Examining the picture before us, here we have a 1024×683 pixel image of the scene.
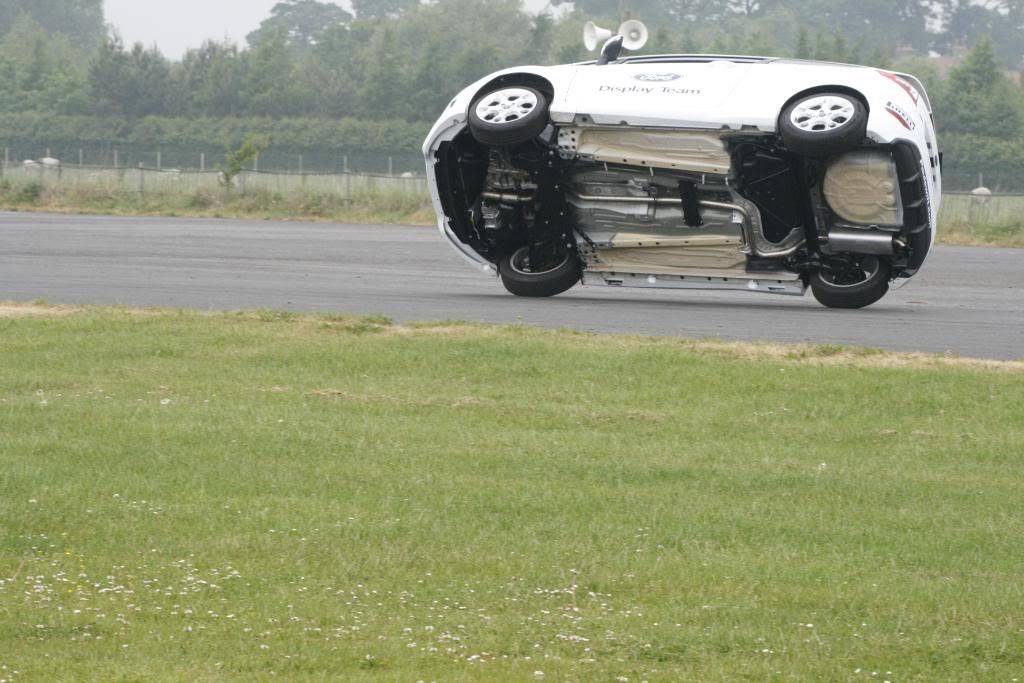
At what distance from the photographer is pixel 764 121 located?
14008 millimetres

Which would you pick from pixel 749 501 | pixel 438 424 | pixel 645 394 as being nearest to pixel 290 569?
pixel 749 501

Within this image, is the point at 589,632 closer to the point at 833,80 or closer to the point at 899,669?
the point at 899,669

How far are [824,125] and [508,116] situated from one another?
2.91 m

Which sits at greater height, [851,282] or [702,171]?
[702,171]

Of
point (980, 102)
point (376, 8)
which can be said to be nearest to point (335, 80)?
point (980, 102)

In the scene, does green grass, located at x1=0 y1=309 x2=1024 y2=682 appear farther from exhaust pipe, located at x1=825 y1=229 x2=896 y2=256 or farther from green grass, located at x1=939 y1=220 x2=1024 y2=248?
green grass, located at x1=939 y1=220 x2=1024 y2=248

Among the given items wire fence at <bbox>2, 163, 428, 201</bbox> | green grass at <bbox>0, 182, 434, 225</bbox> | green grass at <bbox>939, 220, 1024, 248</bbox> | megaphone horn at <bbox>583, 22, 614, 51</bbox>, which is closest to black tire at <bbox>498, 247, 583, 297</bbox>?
megaphone horn at <bbox>583, 22, 614, 51</bbox>

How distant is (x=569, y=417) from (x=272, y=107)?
79933 mm

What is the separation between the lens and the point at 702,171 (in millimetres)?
14633

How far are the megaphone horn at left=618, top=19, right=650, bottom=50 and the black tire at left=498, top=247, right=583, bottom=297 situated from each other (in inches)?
87.4

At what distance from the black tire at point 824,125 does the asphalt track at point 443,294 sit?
1.63 metres

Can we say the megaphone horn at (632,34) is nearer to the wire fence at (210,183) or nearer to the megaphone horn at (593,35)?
the megaphone horn at (593,35)

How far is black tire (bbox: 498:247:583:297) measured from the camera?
1628 centimetres

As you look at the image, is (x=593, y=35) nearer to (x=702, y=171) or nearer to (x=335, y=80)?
(x=702, y=171)
